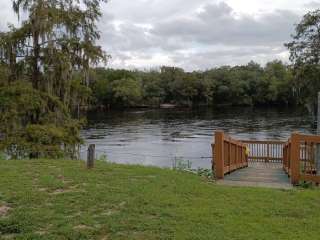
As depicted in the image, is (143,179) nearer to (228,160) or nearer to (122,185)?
(122,185)

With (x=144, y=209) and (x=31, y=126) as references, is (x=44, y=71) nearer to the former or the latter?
(x=31, y=126)

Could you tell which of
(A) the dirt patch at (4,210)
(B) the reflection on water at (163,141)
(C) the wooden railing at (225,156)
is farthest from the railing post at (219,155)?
(B) the reflection on water at (163,141)

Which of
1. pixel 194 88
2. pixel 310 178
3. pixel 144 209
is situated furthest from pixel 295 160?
pixel 194 88

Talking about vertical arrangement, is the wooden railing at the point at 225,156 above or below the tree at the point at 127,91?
below

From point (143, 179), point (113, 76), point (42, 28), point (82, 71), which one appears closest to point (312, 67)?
point (82, 71)

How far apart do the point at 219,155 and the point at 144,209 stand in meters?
4.45

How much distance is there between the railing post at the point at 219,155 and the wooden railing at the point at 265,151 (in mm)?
9956

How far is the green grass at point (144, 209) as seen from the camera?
4.61 metres

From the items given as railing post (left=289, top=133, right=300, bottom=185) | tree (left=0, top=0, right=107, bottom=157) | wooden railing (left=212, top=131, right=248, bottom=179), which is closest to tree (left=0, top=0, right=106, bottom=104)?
tree (left=0, top=0, right=107, bottom=157)

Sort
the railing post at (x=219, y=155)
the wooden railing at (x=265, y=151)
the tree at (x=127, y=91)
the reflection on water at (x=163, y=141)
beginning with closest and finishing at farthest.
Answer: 1. the railing post at (x=219, y=155)
2. the wooden railing at (x=265, y=151)
3. the reflection on water at (x=163, y=141)
4. the tree at (x=127, y=91)

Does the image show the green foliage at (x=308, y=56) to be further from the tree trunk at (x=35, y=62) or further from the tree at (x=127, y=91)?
the tree at (x=127, y=91)

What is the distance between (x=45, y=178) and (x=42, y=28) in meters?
9.33

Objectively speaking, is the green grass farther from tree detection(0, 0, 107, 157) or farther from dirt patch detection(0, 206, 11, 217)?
tree detection(0, 0, 107, 157)

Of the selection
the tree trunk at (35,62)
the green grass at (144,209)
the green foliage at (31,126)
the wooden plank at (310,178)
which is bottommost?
the wooden plank at (310,178)
